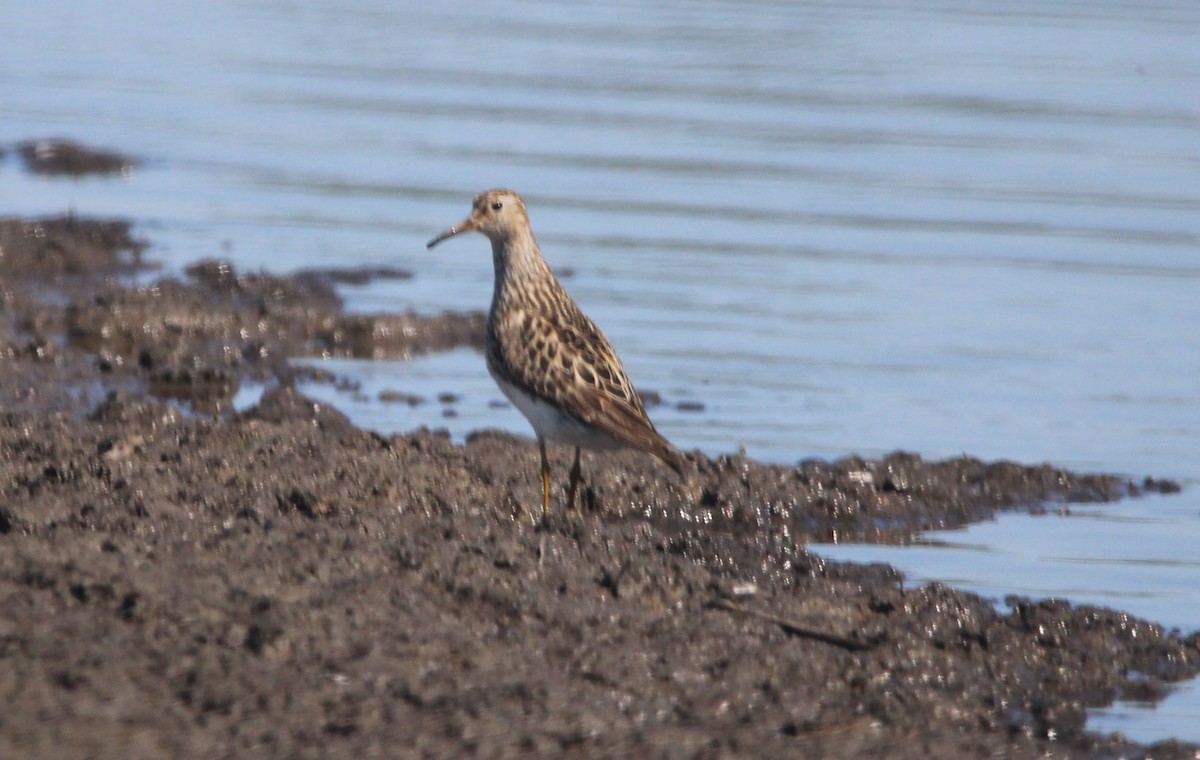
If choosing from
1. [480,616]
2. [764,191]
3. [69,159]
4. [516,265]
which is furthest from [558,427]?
[69,159]

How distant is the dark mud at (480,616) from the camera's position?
4.82 metres

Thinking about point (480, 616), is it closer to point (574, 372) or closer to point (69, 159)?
point (574, 372)

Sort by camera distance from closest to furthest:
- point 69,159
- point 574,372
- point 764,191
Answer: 1. point 574,372
2. point 764,191
3. point 69,159

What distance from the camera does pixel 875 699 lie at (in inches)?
218

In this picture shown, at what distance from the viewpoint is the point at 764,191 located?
58.6 feet

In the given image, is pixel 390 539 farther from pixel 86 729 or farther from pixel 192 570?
pixel 86 729

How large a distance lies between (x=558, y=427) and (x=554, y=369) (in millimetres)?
233

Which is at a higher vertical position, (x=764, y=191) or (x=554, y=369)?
(x=764, y=191)

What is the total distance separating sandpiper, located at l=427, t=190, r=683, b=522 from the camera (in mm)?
7180

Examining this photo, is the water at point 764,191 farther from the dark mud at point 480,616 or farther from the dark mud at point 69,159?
the dark mud at point 480,616

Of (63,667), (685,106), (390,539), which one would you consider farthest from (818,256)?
(63,667)

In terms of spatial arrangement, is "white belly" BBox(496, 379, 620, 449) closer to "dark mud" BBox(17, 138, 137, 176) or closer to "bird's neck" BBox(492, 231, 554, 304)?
Answer: "bird's neck" BBox(492, 231, 554, 304)

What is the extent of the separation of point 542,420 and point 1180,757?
9.34ft

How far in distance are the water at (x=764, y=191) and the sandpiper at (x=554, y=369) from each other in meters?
1.63
